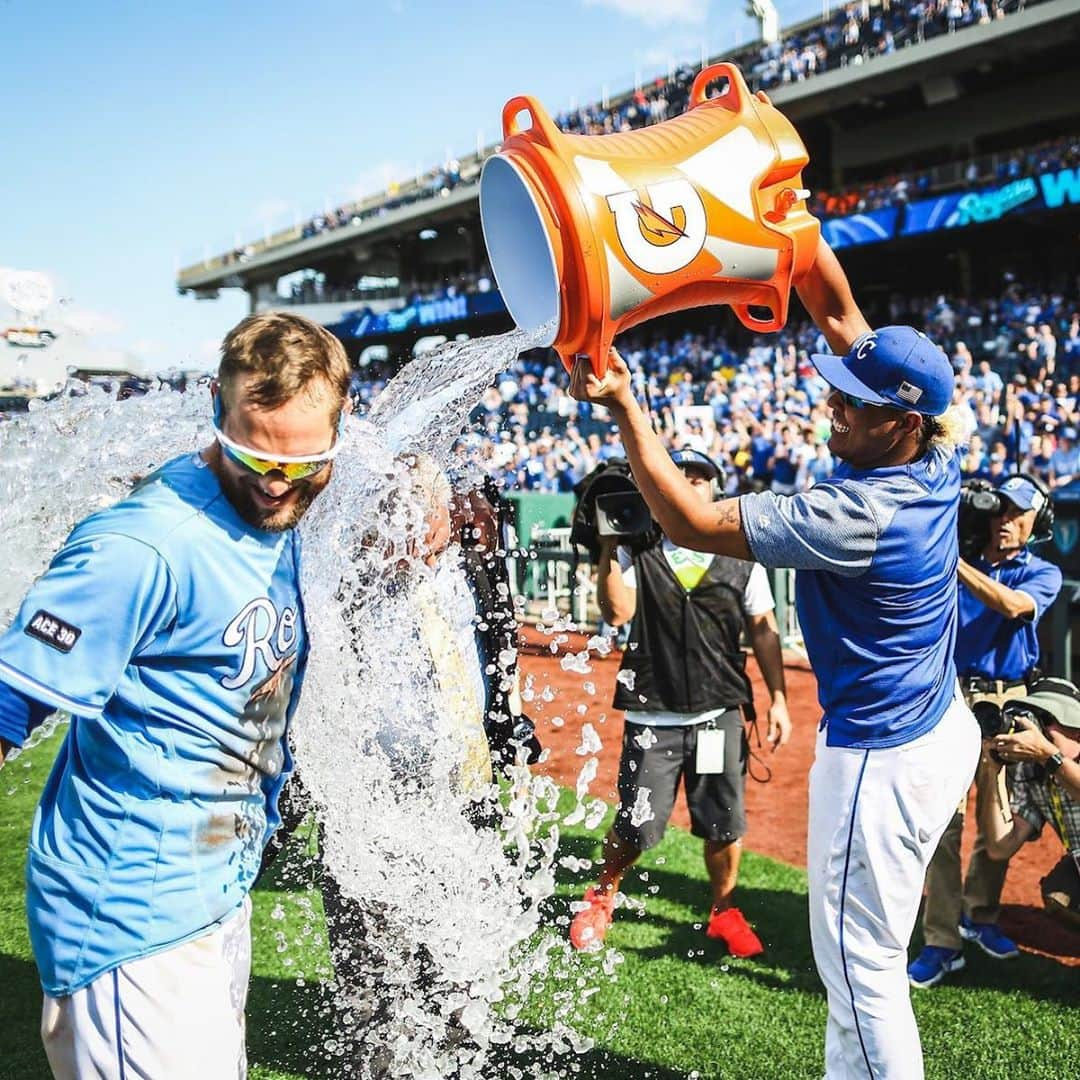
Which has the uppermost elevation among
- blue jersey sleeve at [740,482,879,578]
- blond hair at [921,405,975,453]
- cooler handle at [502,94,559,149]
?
cooler handle at [502,94,559,149]

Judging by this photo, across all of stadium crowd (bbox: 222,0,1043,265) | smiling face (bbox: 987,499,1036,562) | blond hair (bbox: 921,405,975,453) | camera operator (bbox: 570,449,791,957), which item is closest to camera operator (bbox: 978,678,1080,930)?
smiling face (bbox: 987,499,1036,562)

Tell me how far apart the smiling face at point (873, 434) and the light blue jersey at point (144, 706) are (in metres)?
1.63

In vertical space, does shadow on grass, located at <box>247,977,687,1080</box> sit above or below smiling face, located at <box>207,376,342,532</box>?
below

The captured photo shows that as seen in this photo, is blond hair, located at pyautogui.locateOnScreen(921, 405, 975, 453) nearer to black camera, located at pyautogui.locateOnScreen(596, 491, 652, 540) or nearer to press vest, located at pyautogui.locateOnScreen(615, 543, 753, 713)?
black camera, located at pyautogui.locateOnScreen(596, 491, 652, 540)

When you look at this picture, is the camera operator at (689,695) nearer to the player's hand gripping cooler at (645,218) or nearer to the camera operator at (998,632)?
the camera operator at (998,632)

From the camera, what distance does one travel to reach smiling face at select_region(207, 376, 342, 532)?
75.7 inches

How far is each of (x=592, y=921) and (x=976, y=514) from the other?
2452 mm

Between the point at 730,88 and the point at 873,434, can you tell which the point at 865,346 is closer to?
the point at 873,434

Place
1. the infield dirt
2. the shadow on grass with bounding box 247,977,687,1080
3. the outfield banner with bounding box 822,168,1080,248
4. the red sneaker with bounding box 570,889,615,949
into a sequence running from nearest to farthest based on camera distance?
the shadow on grass with bounding box 247,977,687,1080
the red sneaker with bounding box 570,889,615,949
the infield dirt
the outfield banner with bounding box 822,168,1080,248

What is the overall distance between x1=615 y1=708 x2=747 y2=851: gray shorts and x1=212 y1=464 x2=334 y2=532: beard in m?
2.90

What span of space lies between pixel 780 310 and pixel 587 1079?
2616mm

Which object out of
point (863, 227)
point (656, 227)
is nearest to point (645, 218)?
point (656, 227)

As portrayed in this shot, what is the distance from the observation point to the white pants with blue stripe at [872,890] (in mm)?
2729

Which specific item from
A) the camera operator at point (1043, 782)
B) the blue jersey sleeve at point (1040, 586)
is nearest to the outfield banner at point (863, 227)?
the blue jersey sleeve at point (1040, 586)
